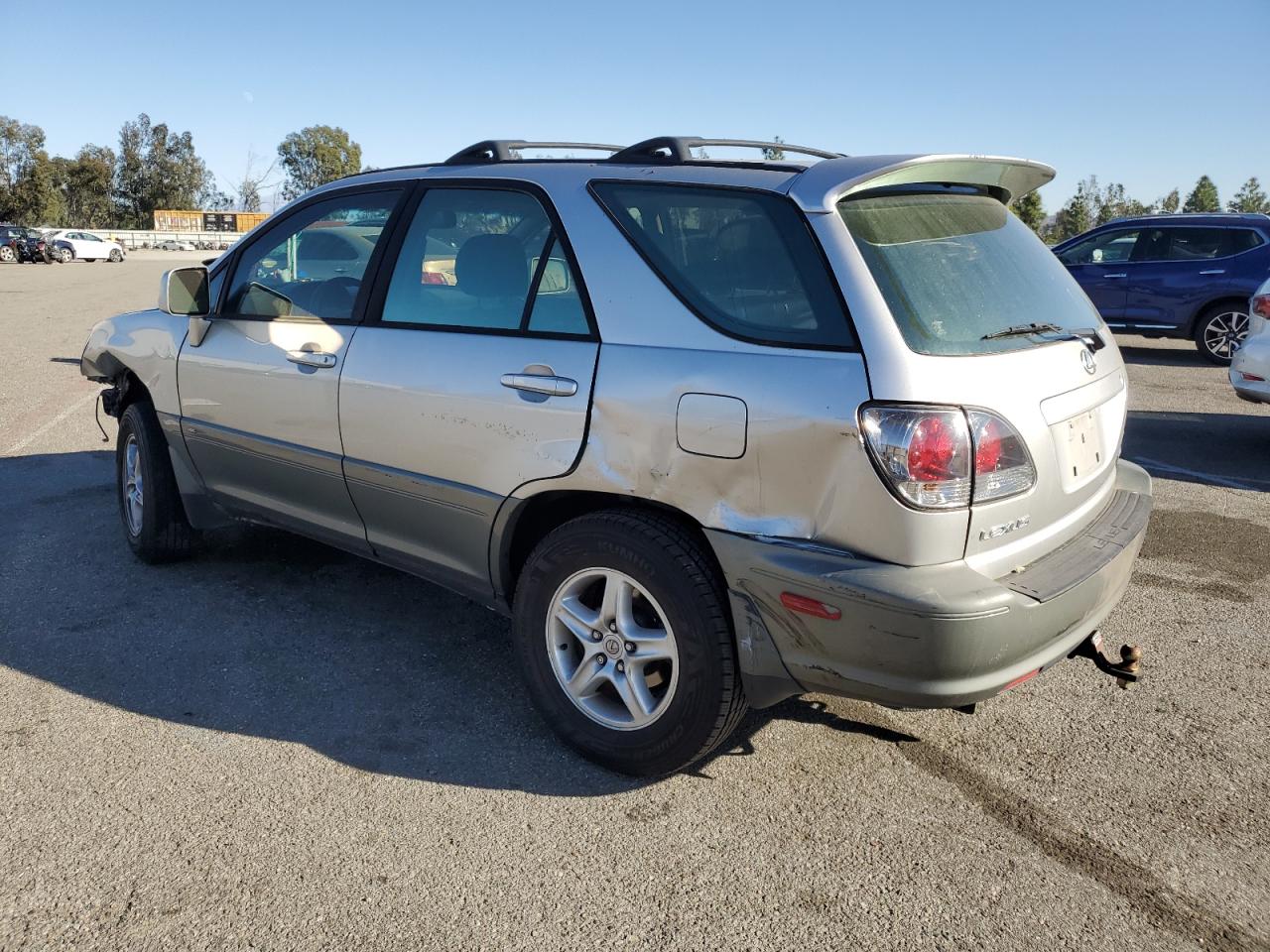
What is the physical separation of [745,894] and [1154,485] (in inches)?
203

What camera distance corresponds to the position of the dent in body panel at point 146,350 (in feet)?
15.2

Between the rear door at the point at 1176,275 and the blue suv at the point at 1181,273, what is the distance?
0.01 metres

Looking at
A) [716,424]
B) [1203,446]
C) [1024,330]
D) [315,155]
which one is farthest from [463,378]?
[315,155]

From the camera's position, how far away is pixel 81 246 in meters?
45.3

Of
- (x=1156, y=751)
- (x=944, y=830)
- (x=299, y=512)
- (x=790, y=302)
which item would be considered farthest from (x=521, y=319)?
(x=1156, y=751)

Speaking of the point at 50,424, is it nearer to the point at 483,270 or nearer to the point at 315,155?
the point at 483,270

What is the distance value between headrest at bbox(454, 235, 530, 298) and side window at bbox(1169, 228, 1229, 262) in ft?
39.1

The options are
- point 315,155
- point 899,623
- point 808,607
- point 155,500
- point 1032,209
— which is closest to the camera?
point 899,623

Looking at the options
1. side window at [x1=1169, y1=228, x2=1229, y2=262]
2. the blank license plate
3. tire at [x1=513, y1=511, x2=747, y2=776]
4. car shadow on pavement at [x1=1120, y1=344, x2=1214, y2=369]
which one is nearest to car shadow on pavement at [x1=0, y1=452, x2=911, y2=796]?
tire at [x1=513, y1=511, x2=747, y2=776]

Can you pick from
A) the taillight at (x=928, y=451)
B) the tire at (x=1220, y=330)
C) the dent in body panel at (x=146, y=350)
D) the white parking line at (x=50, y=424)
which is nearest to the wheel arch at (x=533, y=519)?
the taillight at (x=928, y=451)

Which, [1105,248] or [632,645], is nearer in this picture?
[632,645]

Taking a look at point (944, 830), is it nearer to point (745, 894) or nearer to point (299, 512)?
point (745, 894)

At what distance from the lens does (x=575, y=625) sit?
10.4 feet

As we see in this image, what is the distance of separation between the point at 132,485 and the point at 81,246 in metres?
46.9
